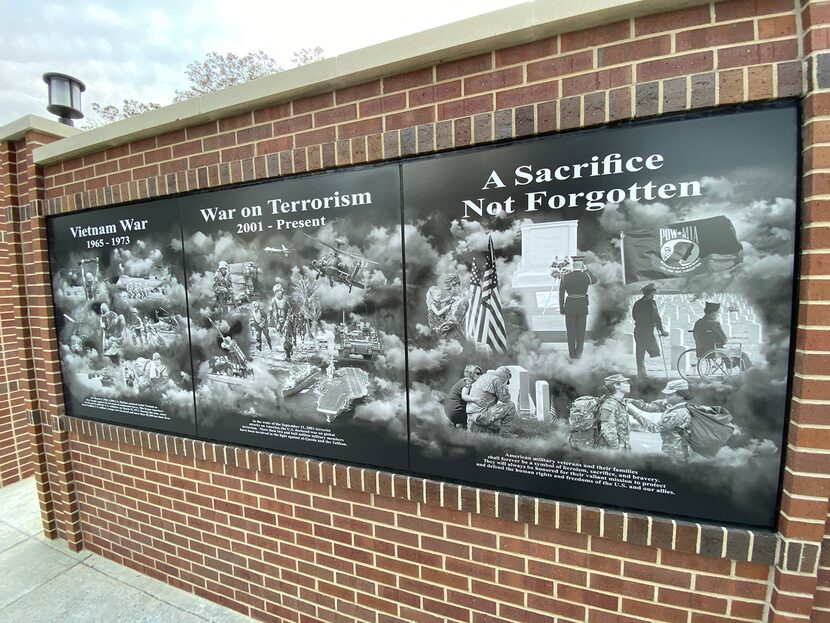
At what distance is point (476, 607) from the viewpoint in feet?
7.07

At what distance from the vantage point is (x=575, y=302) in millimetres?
1803

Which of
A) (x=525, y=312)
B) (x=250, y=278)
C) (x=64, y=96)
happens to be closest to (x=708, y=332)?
(x=525, y=312)

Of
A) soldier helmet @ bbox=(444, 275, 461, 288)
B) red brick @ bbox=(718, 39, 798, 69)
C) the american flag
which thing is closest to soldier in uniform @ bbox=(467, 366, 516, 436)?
the american flag

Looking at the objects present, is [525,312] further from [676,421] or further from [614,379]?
[676,421]

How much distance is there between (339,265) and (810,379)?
2175mm

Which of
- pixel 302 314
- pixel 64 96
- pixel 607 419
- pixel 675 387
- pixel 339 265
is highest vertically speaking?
pixel 64 96

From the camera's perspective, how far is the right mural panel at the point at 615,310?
5.23 ft

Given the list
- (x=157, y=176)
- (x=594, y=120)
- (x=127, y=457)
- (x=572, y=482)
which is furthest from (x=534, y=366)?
(x=127, y=457)

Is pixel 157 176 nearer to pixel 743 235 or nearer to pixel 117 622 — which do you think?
pixel 117 622

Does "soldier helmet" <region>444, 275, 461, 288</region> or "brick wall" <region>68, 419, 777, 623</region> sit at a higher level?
"soldier helmet" <region>444, 275, 461, 288</region>

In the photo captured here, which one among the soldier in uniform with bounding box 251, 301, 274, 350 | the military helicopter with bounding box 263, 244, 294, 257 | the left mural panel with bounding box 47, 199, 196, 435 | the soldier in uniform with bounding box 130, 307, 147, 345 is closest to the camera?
the military helicopter with bounding box 263, 244, 294, 257

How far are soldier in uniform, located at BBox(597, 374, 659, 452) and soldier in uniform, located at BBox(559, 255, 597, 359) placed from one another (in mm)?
206

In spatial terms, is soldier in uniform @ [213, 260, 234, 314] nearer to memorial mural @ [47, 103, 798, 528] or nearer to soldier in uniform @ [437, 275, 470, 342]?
memorial mural @ [47, 103, 798, 528]

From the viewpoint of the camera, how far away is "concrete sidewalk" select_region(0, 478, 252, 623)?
9.18ft
